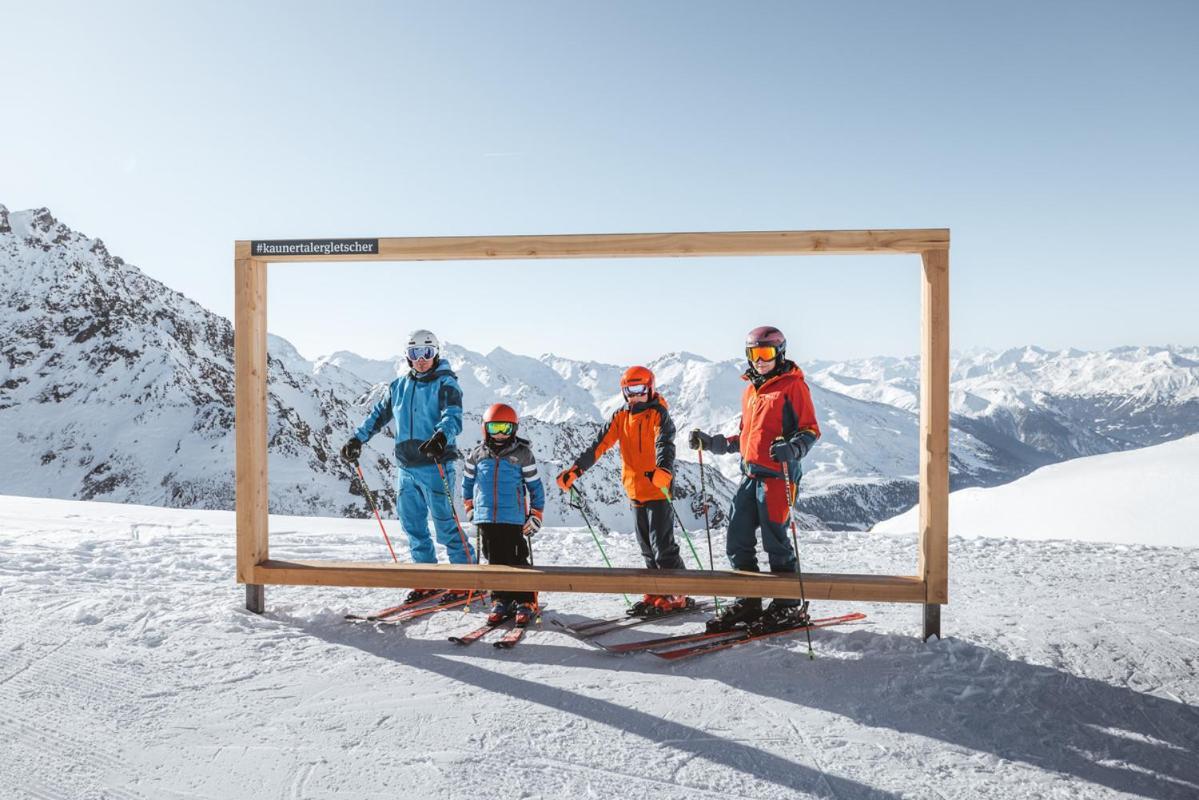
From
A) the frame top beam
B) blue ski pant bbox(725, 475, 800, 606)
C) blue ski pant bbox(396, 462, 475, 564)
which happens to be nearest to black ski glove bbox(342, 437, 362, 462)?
blue ski pant bbox(396, 462, 475, 564)

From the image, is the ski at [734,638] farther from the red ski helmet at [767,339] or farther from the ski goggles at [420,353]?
the ski goggles at [420,353]

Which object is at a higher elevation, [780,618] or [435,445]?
[435,445]

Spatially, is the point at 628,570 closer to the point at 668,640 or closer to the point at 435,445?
the point at 668,640

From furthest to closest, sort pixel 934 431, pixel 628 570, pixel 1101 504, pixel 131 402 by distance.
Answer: pixel 131 402, pixel 1101 504, pixel 628 570, pixel 934 431

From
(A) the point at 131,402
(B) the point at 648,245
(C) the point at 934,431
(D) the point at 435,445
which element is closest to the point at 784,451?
(C) the point at 934,431

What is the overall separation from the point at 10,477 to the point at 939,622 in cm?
8789

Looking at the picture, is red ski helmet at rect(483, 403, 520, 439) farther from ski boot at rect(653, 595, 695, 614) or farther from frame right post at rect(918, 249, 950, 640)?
frame right post at rect(918, 249, 950, 640)

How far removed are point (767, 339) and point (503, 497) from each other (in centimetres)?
209

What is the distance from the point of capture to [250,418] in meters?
4.83

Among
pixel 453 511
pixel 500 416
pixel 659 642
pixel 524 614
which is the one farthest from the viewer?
pixel 453 511

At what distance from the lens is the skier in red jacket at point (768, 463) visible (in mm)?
4508

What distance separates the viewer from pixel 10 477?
6888 cm

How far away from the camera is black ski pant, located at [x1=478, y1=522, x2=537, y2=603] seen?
4.95 m

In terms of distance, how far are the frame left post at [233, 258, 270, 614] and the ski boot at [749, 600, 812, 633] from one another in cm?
336
